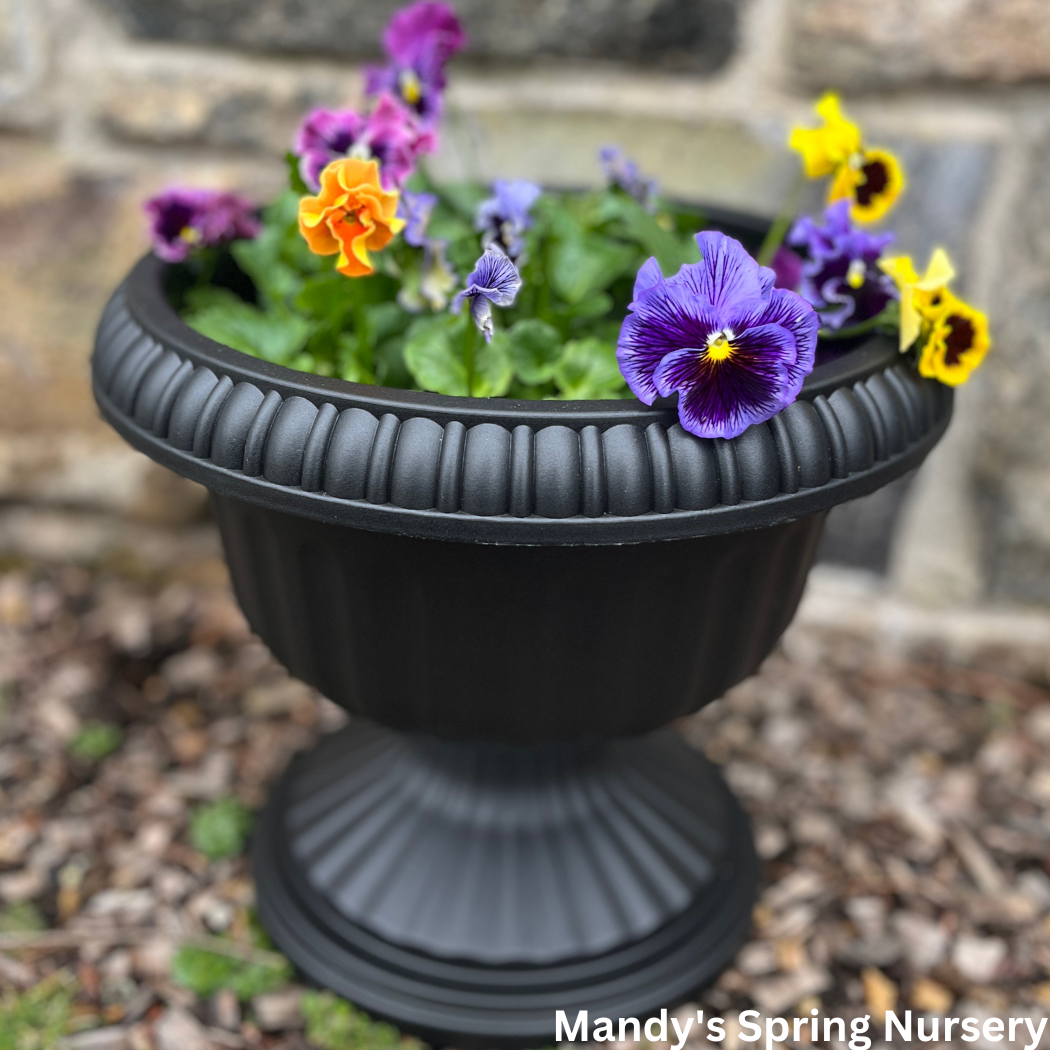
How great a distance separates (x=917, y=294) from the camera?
40.8 inches

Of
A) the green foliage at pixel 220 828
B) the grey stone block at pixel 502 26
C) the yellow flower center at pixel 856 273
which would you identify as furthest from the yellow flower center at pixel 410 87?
the green foliage at pixel 220 828

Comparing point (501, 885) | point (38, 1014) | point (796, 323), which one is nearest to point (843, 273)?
point (796, 323)

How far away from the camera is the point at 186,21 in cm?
170

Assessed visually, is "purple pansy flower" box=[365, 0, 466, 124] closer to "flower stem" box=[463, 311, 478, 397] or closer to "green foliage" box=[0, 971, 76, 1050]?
"flower stem" box=[463, 311, 478, 397]

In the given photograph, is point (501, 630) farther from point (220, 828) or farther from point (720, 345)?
point (220, 828)

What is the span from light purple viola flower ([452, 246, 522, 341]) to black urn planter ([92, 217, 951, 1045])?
0.29 ft

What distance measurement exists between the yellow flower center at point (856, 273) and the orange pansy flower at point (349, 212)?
0.49 meters

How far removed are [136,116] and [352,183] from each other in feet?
3.43

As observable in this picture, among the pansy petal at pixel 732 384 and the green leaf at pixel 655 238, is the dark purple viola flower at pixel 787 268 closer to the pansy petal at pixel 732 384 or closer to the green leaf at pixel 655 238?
the green leaf at pixel 655 238

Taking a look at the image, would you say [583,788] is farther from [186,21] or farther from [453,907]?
[186,21]

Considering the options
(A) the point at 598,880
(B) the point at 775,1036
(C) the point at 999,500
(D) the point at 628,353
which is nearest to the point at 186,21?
(D) the point at 628,353

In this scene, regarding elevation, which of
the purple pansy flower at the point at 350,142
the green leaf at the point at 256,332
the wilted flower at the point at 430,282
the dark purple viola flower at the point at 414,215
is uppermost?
the purple pansy flower at the point at 350,142

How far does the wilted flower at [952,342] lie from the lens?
105 cm

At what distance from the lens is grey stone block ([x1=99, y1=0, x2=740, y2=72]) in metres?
1.60
